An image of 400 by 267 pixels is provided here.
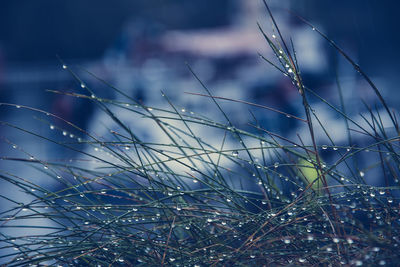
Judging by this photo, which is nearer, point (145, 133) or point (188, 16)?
point (145, 133)

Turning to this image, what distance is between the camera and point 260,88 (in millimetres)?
5562

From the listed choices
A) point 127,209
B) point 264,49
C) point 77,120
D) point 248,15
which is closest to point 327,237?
point 127,209

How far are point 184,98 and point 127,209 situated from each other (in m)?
3.98

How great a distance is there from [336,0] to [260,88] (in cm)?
788

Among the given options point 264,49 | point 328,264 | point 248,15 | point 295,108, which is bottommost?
point 328,264

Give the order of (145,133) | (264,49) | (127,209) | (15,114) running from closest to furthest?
1. (127,209)
2. (145,133)
3. (264,49)
4. (15,114)

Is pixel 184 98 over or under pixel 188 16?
under

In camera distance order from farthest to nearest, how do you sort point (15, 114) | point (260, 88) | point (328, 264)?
point (15, 114)
point (260, 88)
point (328, 264)

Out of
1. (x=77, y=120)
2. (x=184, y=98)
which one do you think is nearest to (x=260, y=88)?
(x=184, y=98)

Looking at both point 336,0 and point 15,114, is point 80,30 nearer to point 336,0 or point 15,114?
point 15,114

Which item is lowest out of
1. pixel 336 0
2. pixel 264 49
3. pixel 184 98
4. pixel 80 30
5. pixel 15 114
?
pixel 184 98

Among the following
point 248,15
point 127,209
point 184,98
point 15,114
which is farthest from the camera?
point 248,15

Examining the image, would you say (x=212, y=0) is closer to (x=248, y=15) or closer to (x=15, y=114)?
(x=248, y=15)

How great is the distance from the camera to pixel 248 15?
33.3ft
